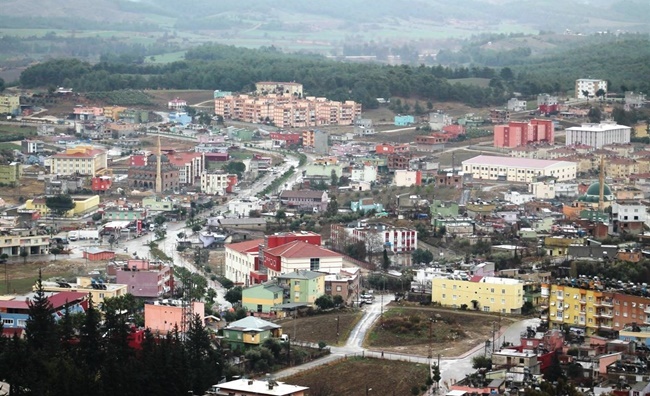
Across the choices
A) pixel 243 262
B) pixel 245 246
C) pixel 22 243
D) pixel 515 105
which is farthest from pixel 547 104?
pixel 243 262

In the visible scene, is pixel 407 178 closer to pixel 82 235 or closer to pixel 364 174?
pixel 364 174

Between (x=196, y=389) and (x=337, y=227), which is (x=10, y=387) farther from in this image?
(x=337, y=227)

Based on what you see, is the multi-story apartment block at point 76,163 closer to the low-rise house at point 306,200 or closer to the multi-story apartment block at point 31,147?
the multi-story apartment block at point 31,147

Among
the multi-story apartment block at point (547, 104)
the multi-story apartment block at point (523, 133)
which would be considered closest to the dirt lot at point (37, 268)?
the multi-story apartment block at point (523, 133)

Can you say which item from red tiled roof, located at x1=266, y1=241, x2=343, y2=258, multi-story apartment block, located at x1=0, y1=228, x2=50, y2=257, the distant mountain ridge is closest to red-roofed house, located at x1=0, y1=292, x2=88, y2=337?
red tiled roof, located at x1=266, y1=241, x2=343, y2=258

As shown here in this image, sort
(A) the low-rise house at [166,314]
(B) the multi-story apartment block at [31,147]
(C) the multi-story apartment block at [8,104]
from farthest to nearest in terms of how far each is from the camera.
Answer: (C) the multi-story apartment block at [8,104], (B) the multi-story apartment block at [31,147], (A) the low-rise house at [166,314]

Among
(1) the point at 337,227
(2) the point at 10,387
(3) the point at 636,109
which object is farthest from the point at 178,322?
(3) the point at 636,109

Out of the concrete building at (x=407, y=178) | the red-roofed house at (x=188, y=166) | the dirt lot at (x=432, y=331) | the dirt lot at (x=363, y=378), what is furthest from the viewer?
the red-roofed house at (x=188, y=166)
